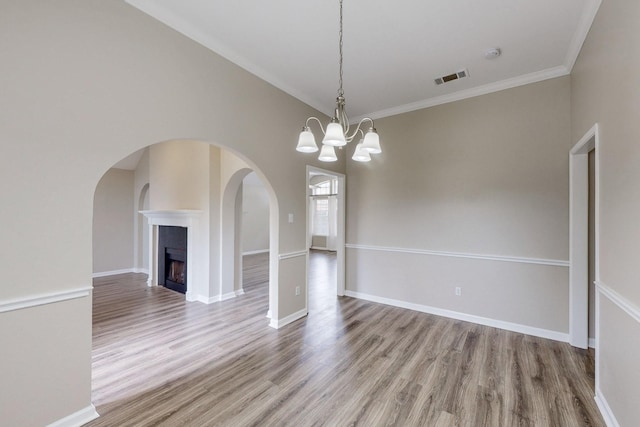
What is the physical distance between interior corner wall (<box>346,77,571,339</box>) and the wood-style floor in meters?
0.44

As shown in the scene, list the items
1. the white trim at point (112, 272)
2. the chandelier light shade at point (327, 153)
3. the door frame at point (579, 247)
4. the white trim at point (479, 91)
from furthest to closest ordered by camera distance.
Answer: the white trim at point (112, 272) → the white trim at point (479, 91) → the door frame at point (579, 247) → the chandelier light shade at point (327, 153)

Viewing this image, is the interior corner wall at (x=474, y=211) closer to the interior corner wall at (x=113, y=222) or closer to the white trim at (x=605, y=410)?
the white trim at (x=605, y=410)

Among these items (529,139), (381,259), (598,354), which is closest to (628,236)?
(598,354)

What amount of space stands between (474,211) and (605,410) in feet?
7.41

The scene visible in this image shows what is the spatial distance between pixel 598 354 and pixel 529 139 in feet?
7.85

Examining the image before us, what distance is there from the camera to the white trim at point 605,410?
1821 millimetres

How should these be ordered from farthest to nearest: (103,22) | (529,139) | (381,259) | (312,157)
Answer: (381,259) → (312,157) → (529,139) → (103,22)

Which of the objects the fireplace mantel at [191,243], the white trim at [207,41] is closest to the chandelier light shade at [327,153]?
the white trim at [207,41]

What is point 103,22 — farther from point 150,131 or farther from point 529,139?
point 529,139

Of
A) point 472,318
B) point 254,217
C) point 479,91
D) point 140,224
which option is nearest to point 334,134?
point 479,91

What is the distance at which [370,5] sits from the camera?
2209 mm

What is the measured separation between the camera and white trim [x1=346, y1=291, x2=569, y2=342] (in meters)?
3.18

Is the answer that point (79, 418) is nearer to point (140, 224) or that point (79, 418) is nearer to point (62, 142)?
point (62, 142)

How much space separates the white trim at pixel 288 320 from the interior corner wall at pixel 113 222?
535 centimetres
